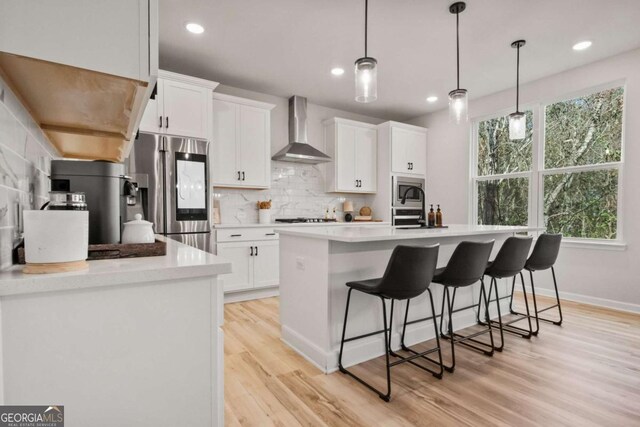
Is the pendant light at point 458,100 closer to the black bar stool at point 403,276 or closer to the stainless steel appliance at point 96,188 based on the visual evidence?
the black bar stool at point 403,276

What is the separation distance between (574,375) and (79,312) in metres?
2.81

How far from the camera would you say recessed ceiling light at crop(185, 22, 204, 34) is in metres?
2.99

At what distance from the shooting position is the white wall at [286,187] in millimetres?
4559

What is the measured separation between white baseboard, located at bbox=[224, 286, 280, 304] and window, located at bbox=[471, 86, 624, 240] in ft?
11.1

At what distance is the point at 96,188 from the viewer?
1.38m

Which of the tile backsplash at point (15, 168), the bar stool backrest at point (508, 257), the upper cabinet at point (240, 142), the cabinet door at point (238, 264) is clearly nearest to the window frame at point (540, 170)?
the bar stool backrest at point (508, 257)

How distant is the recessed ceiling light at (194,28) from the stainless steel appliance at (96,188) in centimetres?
216

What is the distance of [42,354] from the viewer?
2.83 ft

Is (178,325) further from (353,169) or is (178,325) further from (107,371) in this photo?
(353,169)

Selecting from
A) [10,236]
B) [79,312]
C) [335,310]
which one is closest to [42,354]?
[79,312]

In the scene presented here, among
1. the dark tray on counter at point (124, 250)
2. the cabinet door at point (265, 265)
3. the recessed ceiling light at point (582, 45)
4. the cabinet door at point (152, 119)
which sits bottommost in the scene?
the cabinet door at point (265, 265)

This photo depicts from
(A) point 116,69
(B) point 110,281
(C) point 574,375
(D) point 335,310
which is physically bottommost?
(C) point 574,375

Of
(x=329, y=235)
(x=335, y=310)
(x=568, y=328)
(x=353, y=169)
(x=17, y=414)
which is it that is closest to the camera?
(x=17, y=414)

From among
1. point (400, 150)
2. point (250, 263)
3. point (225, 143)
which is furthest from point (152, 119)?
point (400, 150)
